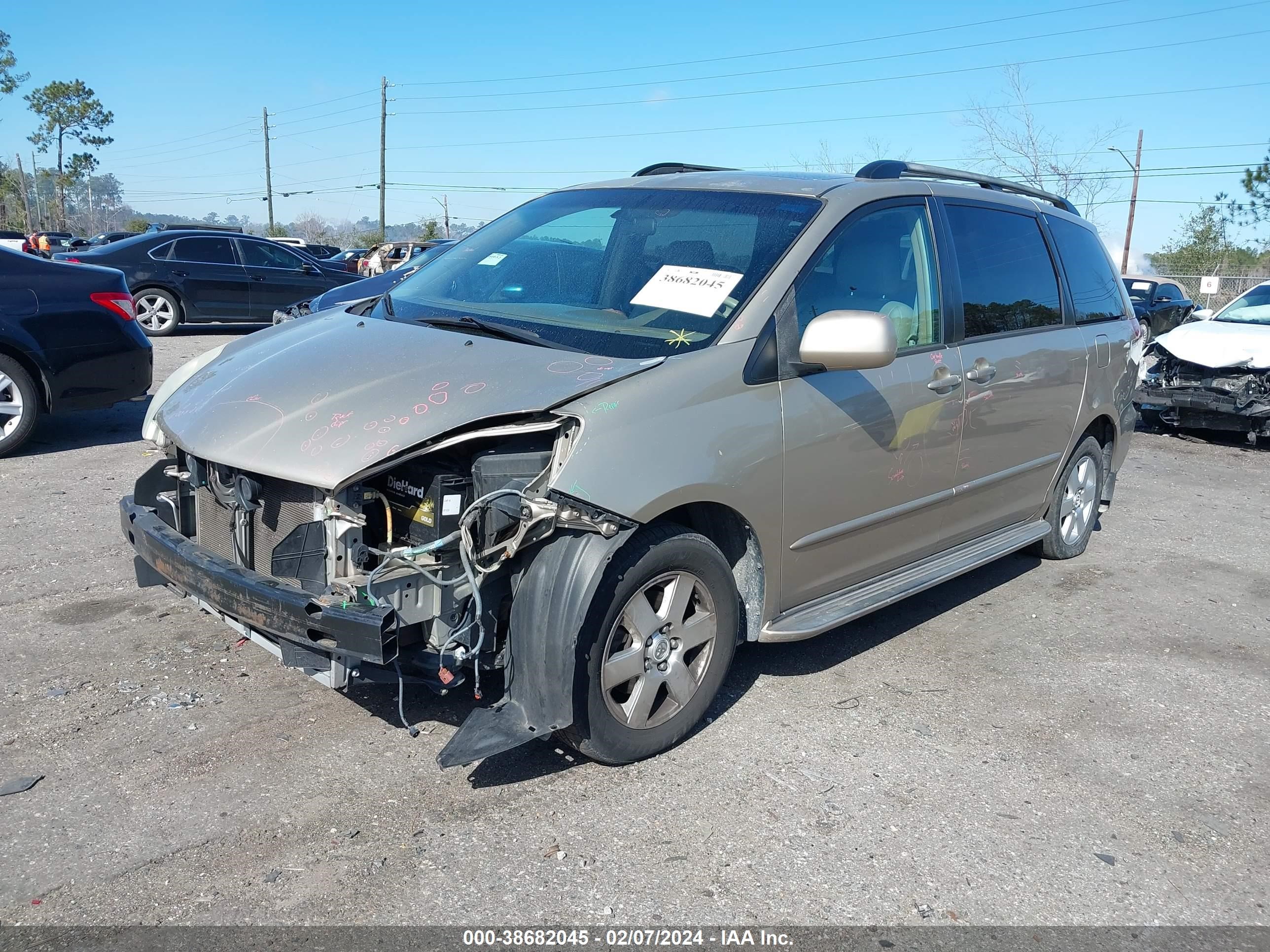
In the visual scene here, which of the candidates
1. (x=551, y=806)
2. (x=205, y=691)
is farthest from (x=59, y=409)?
(x=551, y=806)

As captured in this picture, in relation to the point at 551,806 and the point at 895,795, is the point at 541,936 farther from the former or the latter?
the point at 895,795

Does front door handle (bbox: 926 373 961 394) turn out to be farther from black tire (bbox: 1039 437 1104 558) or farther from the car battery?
the car battery

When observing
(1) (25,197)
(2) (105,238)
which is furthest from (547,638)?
(1) (25,197)

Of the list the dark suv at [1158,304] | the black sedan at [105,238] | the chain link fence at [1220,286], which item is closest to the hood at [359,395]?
the dark suv at [1158,304]

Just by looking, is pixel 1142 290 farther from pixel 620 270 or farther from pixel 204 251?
pixel 620 270

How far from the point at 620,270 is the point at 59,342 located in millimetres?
5093

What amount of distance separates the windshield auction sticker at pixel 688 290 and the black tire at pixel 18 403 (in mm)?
5369

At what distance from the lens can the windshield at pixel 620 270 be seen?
3.66 metres

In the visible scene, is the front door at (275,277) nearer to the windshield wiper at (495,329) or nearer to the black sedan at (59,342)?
the black sedan at (59,342)

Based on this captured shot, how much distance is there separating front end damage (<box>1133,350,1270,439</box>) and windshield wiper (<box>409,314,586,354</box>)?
7819 millimetres

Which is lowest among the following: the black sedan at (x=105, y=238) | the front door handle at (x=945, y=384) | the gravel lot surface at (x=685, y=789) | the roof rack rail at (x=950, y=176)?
the gravel lot surface at (x=685, y=789)

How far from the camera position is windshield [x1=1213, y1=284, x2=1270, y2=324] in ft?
35.8

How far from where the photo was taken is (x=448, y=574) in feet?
10.1

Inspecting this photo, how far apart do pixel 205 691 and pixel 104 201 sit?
139166 mm
